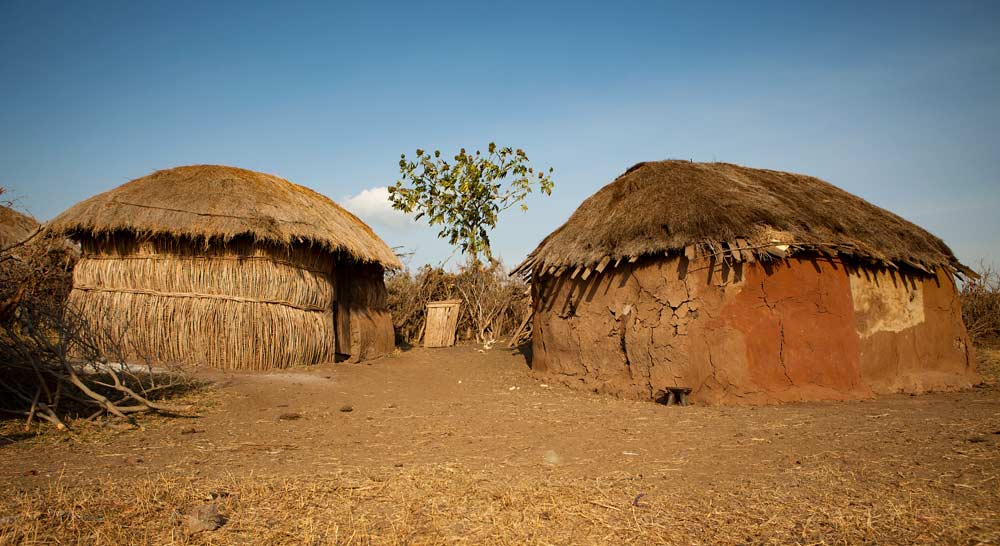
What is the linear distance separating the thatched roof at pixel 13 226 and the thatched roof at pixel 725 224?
11464mm

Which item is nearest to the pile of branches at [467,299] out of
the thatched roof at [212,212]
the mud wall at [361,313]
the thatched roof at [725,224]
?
the mud wall at [361,313]

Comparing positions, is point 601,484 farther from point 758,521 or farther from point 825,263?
point 825,263

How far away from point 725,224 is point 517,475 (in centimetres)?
470

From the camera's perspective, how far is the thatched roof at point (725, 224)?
25.5 feet

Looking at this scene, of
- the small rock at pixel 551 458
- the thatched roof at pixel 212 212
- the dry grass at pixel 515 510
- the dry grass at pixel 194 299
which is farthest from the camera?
the thatched roof at pixel 212 212

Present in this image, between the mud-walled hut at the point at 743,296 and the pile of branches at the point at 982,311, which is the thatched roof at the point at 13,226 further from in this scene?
the pile of branches at the point at 982,311

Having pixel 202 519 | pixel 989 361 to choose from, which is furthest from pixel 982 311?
pixel 202 519

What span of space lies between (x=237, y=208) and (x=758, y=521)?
8992 millimetres

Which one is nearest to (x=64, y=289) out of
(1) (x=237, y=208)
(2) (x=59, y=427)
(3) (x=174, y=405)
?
(1) (x=237, y=208)

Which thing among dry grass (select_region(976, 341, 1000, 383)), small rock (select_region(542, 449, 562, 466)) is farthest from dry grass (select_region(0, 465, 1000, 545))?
dry grass (select_region(976, 341, 1000, 383))

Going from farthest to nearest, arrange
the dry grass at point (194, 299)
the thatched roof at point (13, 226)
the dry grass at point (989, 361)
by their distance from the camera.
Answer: the thatched roof at point (13, 226)
the dry grass at point (989, 361)
the dry grass at point (194, 299)

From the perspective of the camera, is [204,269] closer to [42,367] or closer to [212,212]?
[212,212]

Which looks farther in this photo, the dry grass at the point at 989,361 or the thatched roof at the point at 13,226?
the thatched roof at the point at 13,226

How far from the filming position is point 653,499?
4.00 meters
